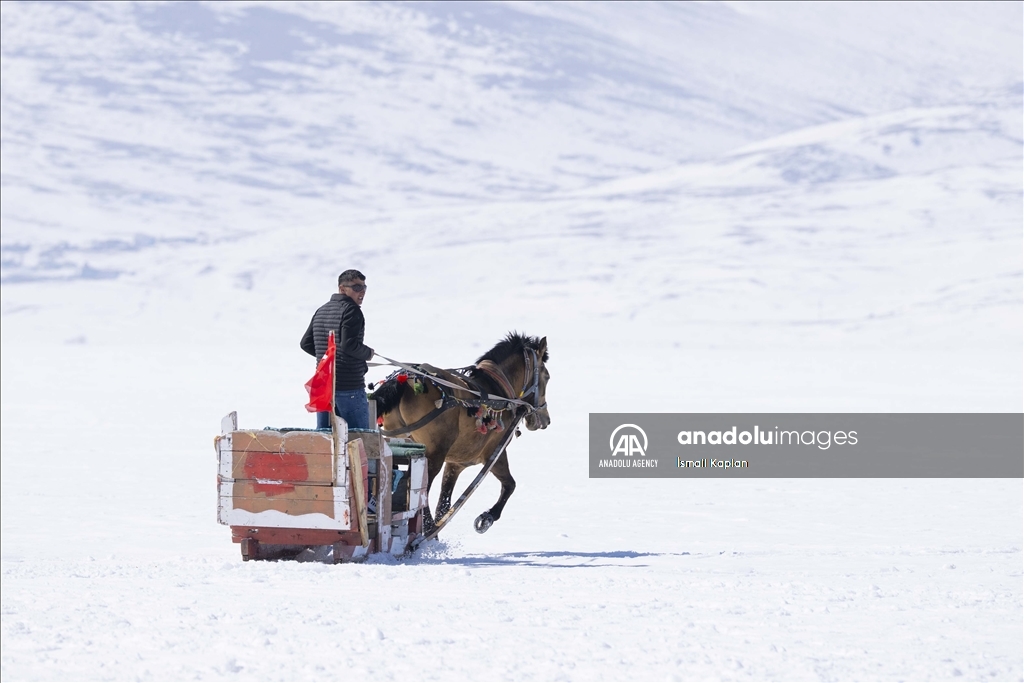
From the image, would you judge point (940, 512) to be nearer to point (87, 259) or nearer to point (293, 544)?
point (293, 544)

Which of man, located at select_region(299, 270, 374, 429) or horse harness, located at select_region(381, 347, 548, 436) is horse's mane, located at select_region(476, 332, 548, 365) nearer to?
horse harness, located at select_region(381, 347, 548, 436)

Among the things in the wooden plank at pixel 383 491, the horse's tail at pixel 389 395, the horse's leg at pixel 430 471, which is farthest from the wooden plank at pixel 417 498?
the horse's tail at pixel 389 395

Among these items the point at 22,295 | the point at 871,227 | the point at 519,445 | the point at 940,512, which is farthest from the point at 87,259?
the point at 940,512

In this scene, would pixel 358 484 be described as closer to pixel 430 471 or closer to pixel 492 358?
pixel 430 471

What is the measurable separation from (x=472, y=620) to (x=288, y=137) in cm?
16676

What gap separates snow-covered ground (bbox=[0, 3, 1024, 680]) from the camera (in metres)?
6.74

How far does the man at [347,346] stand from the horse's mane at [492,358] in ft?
1.85

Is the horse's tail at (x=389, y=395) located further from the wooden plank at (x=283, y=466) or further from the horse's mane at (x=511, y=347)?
the wooden plank at (x=283, y=466)

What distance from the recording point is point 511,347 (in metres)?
10.6

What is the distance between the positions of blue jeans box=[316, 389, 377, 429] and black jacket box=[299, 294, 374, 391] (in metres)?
0.04

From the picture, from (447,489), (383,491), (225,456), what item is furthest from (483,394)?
(225,456)

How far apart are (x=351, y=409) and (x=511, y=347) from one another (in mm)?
1970

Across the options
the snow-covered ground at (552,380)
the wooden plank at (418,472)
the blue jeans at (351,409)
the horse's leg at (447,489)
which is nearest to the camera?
the snow-covered ground at (552,380)

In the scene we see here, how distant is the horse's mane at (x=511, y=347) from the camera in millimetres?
10406
